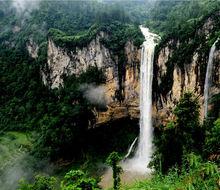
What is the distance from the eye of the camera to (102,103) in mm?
35969

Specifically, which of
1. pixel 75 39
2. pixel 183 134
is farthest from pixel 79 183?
pixel 75 39

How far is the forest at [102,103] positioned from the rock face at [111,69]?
86 mm

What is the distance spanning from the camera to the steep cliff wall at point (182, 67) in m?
27.4

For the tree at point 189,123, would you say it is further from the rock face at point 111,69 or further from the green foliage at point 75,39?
the green foliage at point 75,39

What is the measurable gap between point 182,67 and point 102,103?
912cm

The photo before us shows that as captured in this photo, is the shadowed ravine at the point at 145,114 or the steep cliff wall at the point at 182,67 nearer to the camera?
the steep cliff wall at the point at 182,67

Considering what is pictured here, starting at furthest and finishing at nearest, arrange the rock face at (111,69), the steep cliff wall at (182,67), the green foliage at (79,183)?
the rock face at (111,69)
the steep cliff wall at (182,67)
the green foliage at (79,183)

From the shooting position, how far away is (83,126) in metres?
36.3

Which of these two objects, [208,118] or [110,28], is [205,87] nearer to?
[208,118]

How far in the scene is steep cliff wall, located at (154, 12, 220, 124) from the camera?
27.4 meters

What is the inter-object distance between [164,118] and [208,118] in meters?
7.62

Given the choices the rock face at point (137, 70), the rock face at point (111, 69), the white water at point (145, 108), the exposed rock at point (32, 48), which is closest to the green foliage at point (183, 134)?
the rock face at point (137, 70)

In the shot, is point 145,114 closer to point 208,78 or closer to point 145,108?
point 145,108

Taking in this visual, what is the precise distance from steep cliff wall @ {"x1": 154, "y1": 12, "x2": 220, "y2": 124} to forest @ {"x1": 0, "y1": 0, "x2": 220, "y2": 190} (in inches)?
2.8
